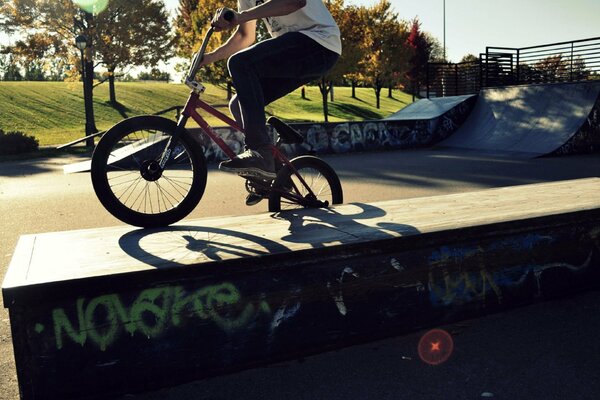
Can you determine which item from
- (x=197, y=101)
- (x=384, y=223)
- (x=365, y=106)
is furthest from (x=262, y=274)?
(x=365, y=106)

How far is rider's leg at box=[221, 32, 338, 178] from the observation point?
155 inches

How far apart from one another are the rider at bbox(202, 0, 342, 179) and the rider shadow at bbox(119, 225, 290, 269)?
0.68m

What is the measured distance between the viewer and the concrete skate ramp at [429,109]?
21.8 metres

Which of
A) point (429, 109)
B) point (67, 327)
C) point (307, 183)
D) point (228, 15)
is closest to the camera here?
point (67, 327)

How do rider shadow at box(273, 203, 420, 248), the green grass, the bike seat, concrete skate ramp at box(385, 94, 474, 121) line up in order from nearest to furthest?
rider shadow at box(273, 203, 420, 248), the bike seat, concrete skate ramp at box(385, 94, 474, 121), the green grass

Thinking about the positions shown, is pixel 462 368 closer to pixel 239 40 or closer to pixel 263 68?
pixel 263 68

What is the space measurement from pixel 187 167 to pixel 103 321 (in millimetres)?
1645

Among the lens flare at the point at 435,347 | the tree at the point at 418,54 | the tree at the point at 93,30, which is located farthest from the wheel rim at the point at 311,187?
the tree at the point at 418,54

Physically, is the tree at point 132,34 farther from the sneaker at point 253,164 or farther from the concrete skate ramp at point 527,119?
the sneaker at point 253,164

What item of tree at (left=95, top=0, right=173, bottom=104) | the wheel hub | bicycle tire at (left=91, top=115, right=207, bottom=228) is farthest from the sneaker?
tree at (left=95, top=0, right=173, bottom=104)

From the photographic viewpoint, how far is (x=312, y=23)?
13.2 ft

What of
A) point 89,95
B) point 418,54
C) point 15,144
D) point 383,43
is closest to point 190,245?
point 15,144

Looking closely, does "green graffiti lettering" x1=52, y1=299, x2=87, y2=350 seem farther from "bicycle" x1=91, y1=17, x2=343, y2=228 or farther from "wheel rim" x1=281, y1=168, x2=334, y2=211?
"wheel rim" x1=281, y1=168, x2=334, y2=211

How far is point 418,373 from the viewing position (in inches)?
107
